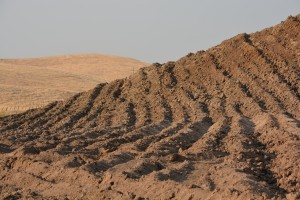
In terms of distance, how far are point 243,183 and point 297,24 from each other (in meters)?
16.2

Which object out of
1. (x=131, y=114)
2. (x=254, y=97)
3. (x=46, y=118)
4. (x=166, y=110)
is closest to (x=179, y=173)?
(x=254, y=97)

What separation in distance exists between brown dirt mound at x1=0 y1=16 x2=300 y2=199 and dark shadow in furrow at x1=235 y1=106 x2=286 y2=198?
2 centimetres

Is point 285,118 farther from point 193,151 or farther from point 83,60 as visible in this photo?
point 83,60

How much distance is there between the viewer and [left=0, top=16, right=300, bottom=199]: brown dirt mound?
8320 mm

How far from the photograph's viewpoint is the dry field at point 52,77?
41.7 m

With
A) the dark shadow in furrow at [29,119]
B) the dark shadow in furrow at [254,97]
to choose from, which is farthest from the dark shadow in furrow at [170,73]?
the dark shadow in furrow at [29,119]

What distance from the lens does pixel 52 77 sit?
58062mm

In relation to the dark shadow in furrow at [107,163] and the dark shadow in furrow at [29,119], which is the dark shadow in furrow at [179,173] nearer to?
the dark shadow in furrow at [107,163]

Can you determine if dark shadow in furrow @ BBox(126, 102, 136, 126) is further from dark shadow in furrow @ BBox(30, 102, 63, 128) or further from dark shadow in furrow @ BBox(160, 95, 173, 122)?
dark shadow in furrow @ BBox(30, 102, 63, 128)

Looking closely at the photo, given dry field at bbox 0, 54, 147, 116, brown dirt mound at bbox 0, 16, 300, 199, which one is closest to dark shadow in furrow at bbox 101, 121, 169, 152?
brown dirt mound at bbox 0, 16, 300, 199

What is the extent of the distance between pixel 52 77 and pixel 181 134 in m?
46.4

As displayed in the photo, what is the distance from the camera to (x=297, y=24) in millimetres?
22609

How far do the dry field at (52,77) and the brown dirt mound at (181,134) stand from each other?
1492 centimetres

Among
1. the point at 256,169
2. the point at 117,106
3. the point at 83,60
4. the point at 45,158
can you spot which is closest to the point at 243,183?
the point at 256,169
